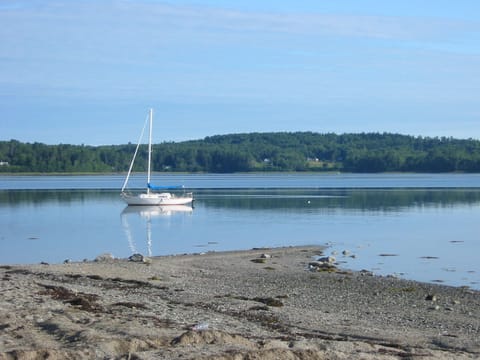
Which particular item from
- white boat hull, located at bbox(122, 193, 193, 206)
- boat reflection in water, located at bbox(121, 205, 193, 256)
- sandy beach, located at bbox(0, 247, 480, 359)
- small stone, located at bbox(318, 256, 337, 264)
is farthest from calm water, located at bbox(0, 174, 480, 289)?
sandy beach, located at bbox(0, 247, 480, 359)

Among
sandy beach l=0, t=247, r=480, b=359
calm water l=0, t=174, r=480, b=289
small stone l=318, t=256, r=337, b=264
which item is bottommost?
calm water l=0, t=174, r=480, b=289

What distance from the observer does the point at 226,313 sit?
51.4 feet

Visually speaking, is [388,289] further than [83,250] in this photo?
No

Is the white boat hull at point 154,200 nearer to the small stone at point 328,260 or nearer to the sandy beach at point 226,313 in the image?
the small stone at point 328,260

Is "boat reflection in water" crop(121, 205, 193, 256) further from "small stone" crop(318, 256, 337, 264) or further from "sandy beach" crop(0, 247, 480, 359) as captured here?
"sandy beach" crop(0, 247, 480, 359)

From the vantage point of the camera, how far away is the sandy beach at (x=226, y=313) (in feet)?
36.2

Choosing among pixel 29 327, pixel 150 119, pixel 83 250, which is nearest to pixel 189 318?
pixel 29 327

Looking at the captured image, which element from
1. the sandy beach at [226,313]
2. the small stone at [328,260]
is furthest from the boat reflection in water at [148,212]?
the sandy beach at [226,313]

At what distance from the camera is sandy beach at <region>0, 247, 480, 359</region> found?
11.0 meters

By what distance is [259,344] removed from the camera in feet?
37.2

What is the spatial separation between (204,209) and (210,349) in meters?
54.9

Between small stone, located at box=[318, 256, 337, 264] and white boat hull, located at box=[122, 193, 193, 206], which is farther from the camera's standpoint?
white boat hull, located at box=[122, 193, 193, 206]

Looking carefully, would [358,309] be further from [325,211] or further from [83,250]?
[325,211]

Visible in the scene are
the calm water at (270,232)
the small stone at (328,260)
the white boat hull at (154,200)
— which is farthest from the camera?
the white boat hull at (154,200)
